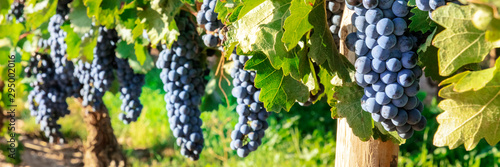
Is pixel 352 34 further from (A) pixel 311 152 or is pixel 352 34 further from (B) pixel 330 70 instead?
(A) pixel 311 152

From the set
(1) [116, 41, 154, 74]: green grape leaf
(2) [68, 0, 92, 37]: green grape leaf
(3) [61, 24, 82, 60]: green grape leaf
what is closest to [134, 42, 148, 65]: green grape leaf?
(1) [116, 41, 154, 74]: green grape leaf

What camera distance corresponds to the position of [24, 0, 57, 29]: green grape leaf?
80.3 inches

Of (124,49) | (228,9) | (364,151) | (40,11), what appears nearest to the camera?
(228,9)

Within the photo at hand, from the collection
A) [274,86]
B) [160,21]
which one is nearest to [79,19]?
[160,21]

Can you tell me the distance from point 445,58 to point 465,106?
4.6 inches

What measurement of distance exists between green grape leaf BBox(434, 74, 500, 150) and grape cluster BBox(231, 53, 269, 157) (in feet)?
2.08

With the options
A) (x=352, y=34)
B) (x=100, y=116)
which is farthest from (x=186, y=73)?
(x=100, y=116)

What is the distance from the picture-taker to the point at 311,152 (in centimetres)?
342

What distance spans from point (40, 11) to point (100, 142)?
1.37 meters

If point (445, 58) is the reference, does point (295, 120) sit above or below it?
below

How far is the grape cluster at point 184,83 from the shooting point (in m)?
1.65

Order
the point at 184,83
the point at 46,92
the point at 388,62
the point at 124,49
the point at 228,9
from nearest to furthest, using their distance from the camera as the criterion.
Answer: the point at 388,62 → the point at 228,9 → the point at 184,83 → the point at 124,49 → the point at 46,92

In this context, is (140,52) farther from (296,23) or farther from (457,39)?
(457,39)

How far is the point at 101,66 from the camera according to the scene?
2.06 meters
